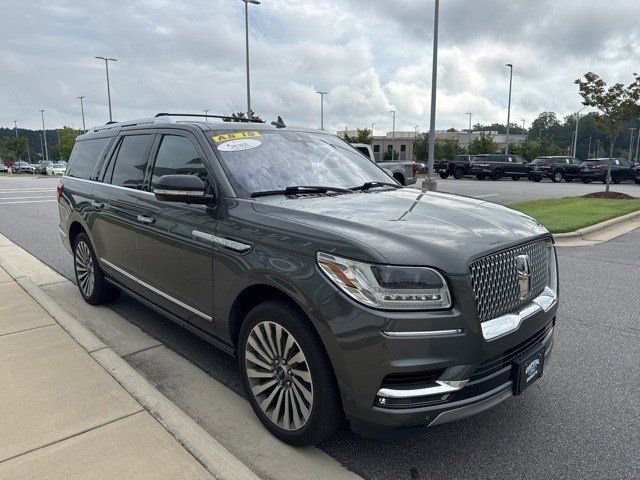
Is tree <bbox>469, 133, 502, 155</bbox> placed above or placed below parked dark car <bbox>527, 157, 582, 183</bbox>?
above

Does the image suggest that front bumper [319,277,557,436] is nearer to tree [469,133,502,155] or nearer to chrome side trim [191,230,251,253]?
chrome side trim [191,230,251,253]

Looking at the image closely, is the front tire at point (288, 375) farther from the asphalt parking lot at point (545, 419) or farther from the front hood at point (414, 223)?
the front hood at point (414, 223)

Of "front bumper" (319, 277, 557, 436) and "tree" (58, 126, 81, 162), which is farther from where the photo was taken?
"tree" (58, 126, 81, 162)

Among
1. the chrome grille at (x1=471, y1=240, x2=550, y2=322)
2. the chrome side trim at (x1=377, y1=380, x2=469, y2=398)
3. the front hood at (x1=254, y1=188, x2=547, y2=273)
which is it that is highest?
the front hood at (x1=254, y1=188, x2=547, y2=273)

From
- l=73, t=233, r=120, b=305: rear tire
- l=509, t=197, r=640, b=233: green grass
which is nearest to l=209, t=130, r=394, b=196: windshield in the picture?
l=73, t=233, r=120, b=305: rear tire

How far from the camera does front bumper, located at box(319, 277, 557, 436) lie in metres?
2.18

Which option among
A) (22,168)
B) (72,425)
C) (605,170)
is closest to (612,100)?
(605,170)

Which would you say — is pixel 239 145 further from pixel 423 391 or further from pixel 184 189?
pixel 423 391

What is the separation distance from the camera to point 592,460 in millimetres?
2609

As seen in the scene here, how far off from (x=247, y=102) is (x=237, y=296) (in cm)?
2417

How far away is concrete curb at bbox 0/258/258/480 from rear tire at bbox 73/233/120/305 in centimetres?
38

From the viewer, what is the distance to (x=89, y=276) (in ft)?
16.9

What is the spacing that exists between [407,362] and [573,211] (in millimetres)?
11958

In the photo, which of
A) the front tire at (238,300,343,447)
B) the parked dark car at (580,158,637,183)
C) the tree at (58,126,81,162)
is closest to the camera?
the front tire at (238,300,343,447)
